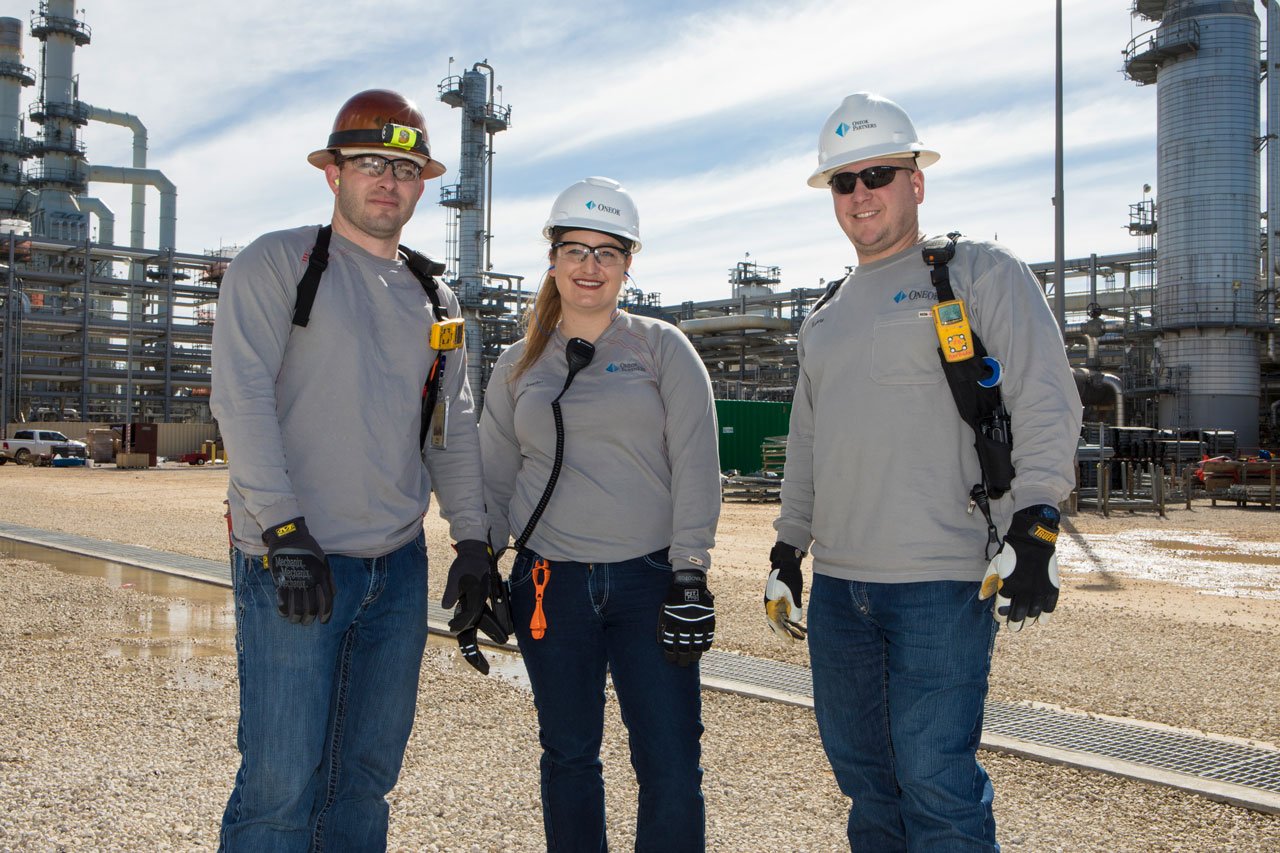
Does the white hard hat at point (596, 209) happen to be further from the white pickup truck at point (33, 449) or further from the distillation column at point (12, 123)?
the distillation column at point (12, 123)

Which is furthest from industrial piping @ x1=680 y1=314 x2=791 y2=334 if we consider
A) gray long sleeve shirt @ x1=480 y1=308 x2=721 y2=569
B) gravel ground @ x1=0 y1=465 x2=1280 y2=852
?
gray long sleeve shirt @ x1=480 y1=308 x2=721 y2=569

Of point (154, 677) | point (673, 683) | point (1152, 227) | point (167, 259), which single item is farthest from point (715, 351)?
point (673, 683)

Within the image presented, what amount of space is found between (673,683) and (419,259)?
1.33 metres

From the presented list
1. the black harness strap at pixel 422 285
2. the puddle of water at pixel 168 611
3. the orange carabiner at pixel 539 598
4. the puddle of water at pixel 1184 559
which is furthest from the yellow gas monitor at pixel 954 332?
the puddle of water at pixel 1184 559

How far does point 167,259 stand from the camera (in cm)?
4791

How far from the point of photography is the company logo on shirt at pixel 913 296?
99.3 inches

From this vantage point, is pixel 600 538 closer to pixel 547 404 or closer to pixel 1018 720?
pixel 547 404

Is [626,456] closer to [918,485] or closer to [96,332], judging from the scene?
[918,485]

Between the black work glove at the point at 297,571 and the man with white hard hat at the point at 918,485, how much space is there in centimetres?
121

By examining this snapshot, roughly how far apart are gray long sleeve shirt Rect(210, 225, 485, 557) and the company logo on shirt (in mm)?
1214

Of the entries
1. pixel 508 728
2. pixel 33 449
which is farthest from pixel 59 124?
pixel 508 728

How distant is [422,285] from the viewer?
9.12 feet

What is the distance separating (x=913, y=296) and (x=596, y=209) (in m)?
0.96

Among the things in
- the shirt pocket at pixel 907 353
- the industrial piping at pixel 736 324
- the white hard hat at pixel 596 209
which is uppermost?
the industrial piping at pixel 736 324
